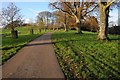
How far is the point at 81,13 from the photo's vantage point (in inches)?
1567

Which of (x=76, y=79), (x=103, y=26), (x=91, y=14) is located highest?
(x=91, y=14)

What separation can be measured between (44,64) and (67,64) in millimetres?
1118

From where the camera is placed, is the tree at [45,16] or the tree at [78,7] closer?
the tree at [78,7]

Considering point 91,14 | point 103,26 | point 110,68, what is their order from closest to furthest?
1. point 110,68
2. point 103,26
3. point 91,14

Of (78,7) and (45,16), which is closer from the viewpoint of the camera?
(78,7)

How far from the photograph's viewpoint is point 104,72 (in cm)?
836

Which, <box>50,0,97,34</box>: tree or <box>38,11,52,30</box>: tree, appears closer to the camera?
→ <box>50,0,97,34</box>: tree

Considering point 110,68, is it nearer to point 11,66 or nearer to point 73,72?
point 73,72

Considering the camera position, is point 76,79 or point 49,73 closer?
point 76,79

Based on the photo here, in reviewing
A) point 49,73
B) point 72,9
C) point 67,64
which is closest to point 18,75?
point 49,73

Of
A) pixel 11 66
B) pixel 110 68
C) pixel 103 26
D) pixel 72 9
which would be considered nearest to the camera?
pixel 110 68

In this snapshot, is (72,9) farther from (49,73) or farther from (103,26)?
(49,73)

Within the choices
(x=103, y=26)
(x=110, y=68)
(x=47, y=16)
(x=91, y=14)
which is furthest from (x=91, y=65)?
(x=47, y=16)

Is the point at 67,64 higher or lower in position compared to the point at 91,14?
lower
